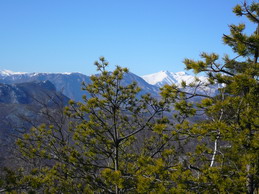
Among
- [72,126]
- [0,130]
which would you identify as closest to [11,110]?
[0,130]

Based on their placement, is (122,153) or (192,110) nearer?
(192,110)

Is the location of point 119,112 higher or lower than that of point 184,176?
higher

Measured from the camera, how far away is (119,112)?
10.5 metres

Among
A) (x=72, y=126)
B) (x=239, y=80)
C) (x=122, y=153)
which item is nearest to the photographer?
(x=239, y=80)

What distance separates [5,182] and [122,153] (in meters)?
6.30

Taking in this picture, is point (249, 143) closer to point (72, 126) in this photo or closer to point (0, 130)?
point (72, 126)

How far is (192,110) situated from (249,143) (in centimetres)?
178

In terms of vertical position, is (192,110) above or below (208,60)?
below

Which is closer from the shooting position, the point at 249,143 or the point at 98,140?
the point at 249,143

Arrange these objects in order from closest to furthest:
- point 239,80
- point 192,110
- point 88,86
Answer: point 239,80 → point 192,110 → point 88,86

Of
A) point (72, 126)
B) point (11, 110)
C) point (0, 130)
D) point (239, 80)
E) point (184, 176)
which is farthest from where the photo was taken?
point (11, 110)

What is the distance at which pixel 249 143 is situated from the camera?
19.6 feet

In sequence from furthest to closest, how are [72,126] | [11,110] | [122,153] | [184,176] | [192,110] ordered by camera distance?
[11,110], [122,153], [72,126], [192,110], [184,176]

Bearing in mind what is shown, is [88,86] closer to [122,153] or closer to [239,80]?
[122,153]
